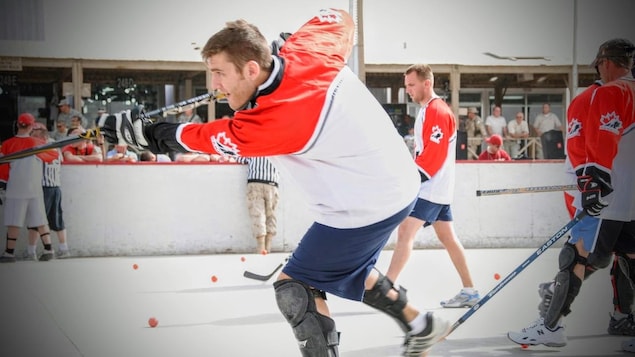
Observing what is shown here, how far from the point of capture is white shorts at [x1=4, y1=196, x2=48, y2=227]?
9.37 meters

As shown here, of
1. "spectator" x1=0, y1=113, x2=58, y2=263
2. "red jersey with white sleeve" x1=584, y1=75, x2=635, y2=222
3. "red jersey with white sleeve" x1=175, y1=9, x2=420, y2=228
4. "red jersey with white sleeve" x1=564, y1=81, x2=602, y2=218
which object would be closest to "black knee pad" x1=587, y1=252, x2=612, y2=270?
"red jersey with white sleeve" x1=584, y1=75, x2=635, y2=222

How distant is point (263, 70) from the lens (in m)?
2.94

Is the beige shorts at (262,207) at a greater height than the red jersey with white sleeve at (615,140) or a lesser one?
lesser

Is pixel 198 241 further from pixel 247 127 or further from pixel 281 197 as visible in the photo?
pixel 247 127

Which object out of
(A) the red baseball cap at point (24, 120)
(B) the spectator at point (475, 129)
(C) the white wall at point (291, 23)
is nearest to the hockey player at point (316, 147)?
(A) the red baseball cap at point (24, 120)

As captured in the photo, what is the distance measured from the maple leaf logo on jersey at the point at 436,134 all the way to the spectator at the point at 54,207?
18.2 feet

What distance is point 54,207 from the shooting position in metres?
9.56

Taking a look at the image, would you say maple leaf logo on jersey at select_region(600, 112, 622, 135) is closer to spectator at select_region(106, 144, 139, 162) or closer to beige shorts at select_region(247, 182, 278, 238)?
beige shorts at select_region(247, 182, 278, 238)

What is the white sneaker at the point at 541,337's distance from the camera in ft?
14.2

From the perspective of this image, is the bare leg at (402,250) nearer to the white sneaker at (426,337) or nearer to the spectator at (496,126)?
the white sneaker at (426,337)

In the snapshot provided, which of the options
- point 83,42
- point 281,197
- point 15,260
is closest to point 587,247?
point 281,197

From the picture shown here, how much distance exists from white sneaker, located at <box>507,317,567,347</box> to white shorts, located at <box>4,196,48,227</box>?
21.9ft

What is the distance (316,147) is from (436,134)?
2933 mm

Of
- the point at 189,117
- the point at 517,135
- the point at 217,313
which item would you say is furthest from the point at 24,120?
the point at 517,135
